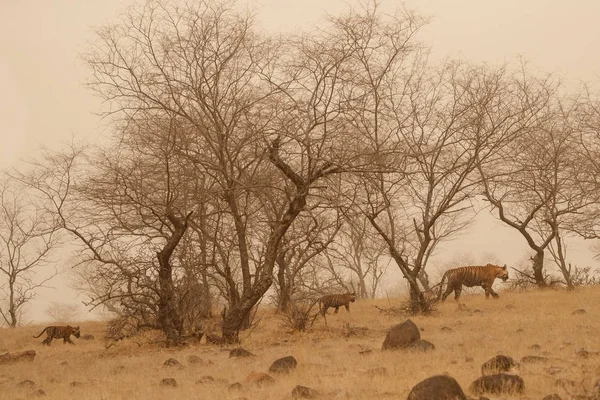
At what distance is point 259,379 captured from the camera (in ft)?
28.3

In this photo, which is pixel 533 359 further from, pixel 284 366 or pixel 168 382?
pixel 168 382

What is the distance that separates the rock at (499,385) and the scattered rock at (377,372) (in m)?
1.60

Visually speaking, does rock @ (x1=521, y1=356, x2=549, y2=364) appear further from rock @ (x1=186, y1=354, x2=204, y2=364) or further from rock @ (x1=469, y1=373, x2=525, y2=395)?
rock @ (x1=186, y1=354, x2=204, y2=364)

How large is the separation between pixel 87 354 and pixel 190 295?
250 centimetres

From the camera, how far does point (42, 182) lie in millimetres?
17344

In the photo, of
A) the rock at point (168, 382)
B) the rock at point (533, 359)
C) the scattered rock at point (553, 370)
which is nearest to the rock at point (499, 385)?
the scattered rock at point (553, 370)

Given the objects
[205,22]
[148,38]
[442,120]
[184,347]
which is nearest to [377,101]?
[442,120]

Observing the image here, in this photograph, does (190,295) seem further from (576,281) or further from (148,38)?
(576,281)

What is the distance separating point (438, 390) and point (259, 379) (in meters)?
2.89

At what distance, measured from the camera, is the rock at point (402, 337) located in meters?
10.7

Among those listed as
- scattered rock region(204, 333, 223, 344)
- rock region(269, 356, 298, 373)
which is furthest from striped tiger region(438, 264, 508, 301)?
rock region(269, 356, 298, 373)

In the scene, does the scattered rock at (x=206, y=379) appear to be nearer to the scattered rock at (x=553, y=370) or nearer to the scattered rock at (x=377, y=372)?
the scattered rock at (x=377, y=372)

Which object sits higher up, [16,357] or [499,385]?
[16,357]

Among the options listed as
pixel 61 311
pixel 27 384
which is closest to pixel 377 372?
pixel 27 384
